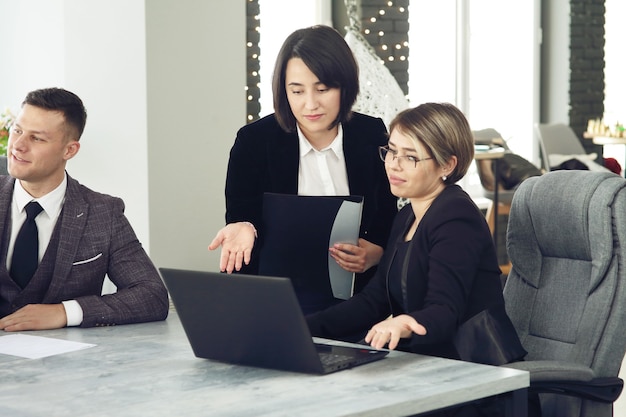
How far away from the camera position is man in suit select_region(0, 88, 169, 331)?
226cm

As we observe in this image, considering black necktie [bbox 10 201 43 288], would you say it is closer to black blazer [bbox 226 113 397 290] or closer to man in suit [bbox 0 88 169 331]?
man in suit [bbox 0 88 169 331]

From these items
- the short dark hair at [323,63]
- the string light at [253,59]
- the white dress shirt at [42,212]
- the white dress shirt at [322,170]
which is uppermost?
the string light at [253,59]

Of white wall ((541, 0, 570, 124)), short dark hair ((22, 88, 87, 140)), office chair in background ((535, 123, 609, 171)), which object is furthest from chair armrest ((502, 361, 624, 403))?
white wall ((541, 0, 570, 124))

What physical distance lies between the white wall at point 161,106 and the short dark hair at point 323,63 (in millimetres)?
1301

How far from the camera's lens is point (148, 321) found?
228 centimetres

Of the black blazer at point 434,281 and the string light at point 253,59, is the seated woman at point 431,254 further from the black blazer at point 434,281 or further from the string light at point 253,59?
the string light at point 253,59

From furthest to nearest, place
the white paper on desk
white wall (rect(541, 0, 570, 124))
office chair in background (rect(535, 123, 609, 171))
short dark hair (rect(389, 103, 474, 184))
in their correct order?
white wall (rect(541, 0, 570, 124)) → office chair in background (rect(535, 123, 609, 171)) → short dark hair (rect(389, 103, 474, 184)) → the white paper on desk

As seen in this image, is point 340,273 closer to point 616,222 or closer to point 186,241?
point 616,222

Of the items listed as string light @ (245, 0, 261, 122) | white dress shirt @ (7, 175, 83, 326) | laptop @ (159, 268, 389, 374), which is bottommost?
laptop @ (159, 268, 389, 374)

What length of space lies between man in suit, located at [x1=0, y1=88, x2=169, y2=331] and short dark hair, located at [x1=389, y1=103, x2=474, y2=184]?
27.0 inches

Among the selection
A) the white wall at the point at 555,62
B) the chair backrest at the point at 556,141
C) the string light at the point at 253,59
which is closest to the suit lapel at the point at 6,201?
the string light at the point at 253,59

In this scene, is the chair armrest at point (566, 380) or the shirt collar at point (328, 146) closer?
the chair armrest at point (566, 380)

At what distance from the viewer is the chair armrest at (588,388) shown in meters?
2.01

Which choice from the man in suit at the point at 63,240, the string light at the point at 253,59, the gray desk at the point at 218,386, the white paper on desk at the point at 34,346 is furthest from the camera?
the string light at the point at 253,59
